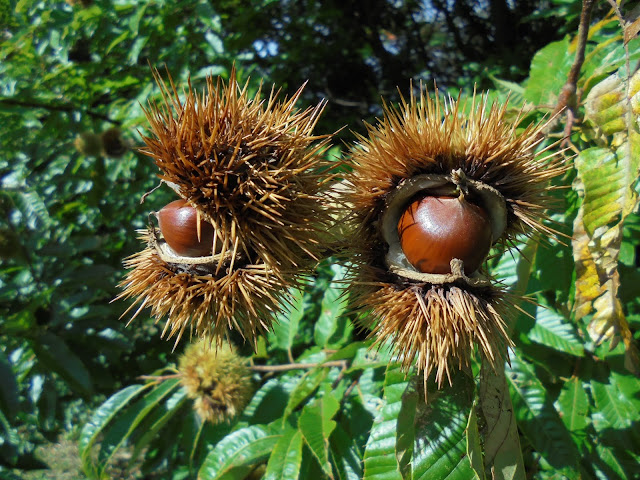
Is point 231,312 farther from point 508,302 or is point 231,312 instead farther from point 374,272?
point 508,302

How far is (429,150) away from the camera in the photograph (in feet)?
3.28

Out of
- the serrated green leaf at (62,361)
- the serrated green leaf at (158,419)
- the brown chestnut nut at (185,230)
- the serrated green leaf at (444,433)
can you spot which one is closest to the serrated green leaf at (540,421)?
Result: the serrated green leaf at (444,433)

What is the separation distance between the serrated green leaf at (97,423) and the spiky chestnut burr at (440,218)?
55.3 inches

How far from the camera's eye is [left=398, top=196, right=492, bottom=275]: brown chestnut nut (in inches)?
37.5

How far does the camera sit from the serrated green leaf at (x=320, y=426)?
139cm

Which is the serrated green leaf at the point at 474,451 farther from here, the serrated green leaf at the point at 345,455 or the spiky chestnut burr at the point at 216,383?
the spiky chestnut burr at the point at 216,383

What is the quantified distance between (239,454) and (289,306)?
91 cm

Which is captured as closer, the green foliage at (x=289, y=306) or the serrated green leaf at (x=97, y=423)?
the green foliage at (x=289, y=306)

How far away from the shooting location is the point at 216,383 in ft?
6.66

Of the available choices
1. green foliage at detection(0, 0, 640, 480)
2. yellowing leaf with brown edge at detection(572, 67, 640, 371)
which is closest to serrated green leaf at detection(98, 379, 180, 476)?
green foliage at detection(0, 0, 640, 480)

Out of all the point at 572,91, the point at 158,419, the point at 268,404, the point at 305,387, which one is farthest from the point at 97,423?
the point at 572,91

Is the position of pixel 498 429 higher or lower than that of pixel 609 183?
lower

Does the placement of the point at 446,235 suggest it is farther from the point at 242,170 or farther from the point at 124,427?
the point at 124,427

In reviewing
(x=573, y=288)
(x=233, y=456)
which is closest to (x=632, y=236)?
(x=573, y=288)
